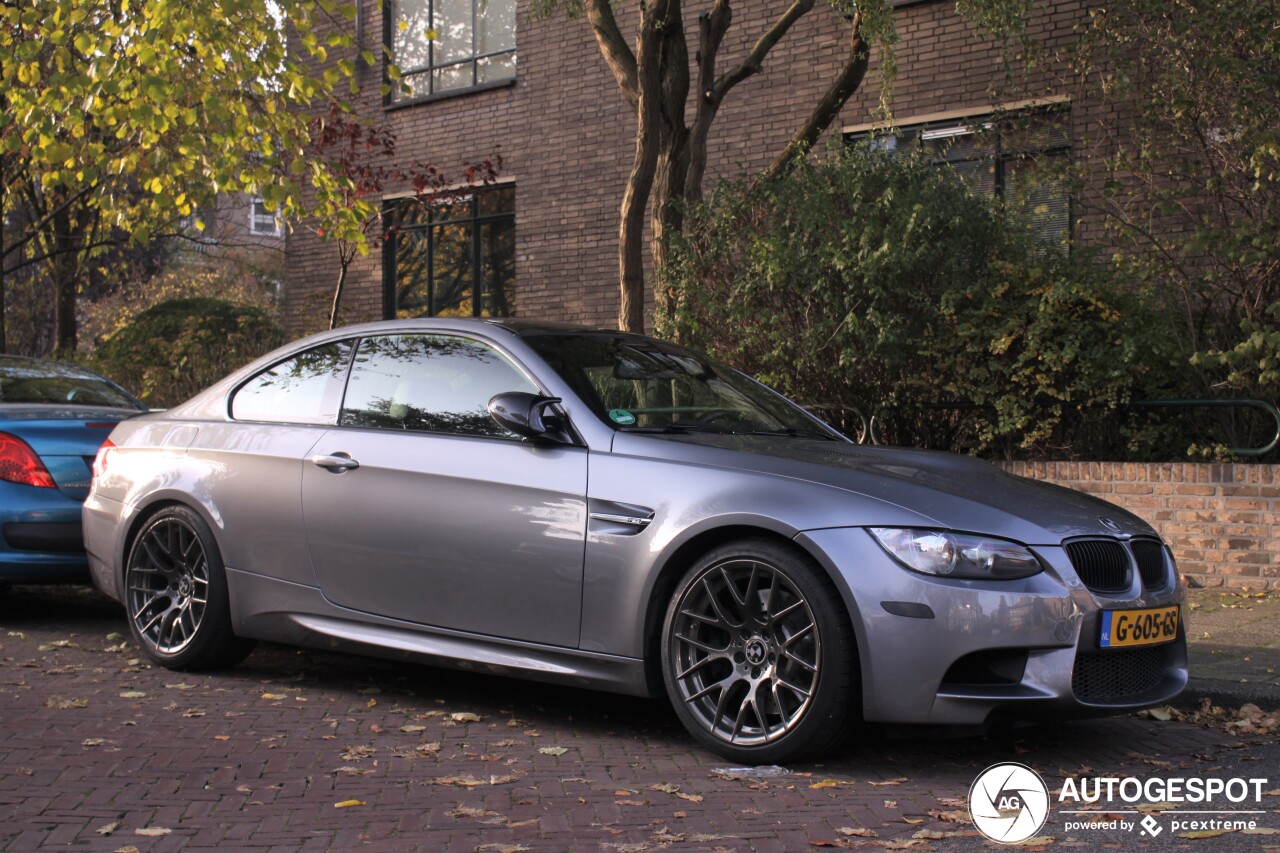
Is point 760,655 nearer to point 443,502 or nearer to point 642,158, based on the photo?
point 443,502

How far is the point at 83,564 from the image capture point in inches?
306

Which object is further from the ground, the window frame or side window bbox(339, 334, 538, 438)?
the window frame

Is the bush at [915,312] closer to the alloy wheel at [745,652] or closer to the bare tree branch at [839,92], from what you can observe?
the bare tree branch at [839,92]

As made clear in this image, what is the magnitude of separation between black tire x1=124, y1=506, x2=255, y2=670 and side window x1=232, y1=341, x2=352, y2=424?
1.93ft

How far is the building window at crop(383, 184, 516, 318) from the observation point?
61.5ft

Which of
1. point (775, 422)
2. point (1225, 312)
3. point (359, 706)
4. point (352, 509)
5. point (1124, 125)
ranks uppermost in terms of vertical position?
point (1124, 125)

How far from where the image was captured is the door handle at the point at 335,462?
232 inches

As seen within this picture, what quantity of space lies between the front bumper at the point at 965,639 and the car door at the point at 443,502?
1127 millimetres

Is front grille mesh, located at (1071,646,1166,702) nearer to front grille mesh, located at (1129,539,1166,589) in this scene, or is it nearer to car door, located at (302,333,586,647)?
front grille mesh, located at (1129,539,1166,589)

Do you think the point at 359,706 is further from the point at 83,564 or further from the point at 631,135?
the point at 631,135

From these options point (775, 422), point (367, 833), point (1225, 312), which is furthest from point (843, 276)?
point (367, 833)

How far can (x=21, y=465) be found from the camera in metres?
7.78

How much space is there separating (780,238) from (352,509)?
502cm

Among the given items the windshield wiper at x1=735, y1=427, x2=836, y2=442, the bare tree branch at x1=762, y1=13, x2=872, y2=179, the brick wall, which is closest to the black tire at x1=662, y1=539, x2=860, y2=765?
the windshield wiper at x1=735, y1=427, x2=836, y2=442
